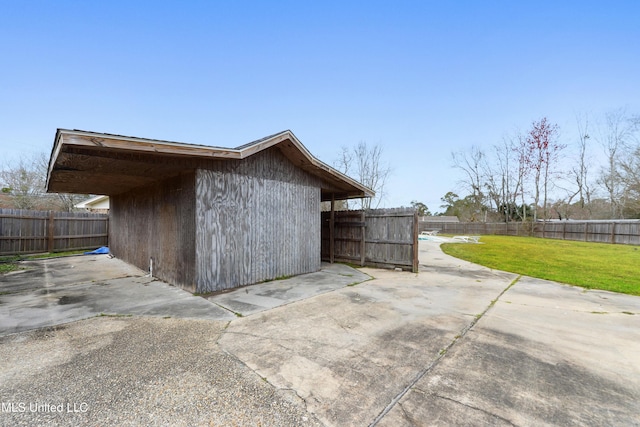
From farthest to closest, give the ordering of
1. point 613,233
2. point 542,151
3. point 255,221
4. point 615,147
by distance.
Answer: point 542,151 < point 615,147 < point 613,233 < point 255,221

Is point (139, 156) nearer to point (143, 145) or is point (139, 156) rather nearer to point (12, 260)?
point (143, 145)

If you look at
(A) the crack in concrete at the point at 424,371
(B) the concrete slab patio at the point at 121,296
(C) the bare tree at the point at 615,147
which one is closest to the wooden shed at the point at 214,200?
(B) the concrete slab patio at the point at 121,296

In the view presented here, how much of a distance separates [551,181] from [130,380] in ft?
114

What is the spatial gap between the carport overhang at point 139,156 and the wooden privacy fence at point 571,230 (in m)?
21.3

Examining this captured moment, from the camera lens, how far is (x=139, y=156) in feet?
15.0

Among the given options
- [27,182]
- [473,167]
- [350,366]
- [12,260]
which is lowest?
[12,260]

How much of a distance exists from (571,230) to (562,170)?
918cm

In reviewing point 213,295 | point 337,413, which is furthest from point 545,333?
point 213,295

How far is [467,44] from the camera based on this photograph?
36.2ft

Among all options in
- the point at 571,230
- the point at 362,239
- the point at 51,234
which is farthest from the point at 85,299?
the point at 571,230

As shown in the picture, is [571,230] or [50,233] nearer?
[50,233]

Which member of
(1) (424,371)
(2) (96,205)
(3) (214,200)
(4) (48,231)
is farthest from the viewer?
(2) (96,205)

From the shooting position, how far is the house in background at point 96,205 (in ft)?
63.5

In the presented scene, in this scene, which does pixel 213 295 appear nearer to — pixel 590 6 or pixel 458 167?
pixel 590 6
